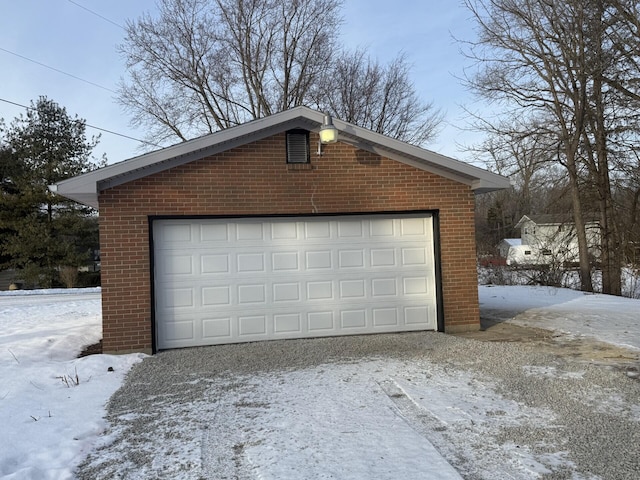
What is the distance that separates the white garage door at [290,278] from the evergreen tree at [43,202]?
19215 millimetres

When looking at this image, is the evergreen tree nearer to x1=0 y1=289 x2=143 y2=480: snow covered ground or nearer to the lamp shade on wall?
x1=0 y1=289 x2=143 y2=480: snow covered ground

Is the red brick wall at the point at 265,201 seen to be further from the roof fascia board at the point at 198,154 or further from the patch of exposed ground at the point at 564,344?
the patch of exposed ground at the point at 564,344

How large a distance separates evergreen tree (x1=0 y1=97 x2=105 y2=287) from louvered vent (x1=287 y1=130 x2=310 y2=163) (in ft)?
65.8

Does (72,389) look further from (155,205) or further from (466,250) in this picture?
(466,250)

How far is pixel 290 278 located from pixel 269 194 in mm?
1488

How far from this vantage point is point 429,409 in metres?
4.68

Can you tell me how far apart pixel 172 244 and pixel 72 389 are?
2.78 meters

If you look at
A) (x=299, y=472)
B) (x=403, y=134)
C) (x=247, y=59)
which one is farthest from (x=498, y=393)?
(x=403, y=134)

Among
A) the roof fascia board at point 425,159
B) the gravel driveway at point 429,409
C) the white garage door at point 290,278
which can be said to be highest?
the roof fascia board at point 425,159

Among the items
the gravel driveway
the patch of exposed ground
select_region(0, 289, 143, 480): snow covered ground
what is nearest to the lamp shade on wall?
the gravel driveway

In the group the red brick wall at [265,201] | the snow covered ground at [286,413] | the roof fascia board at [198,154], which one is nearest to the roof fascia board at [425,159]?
the red brick wall at [265,201]

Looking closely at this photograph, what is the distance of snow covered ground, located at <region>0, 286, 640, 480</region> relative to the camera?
3609 millimetres

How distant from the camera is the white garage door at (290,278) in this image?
793 cm

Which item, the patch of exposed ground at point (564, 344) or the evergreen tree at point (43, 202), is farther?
the evergreen tree at point (43, 202)
